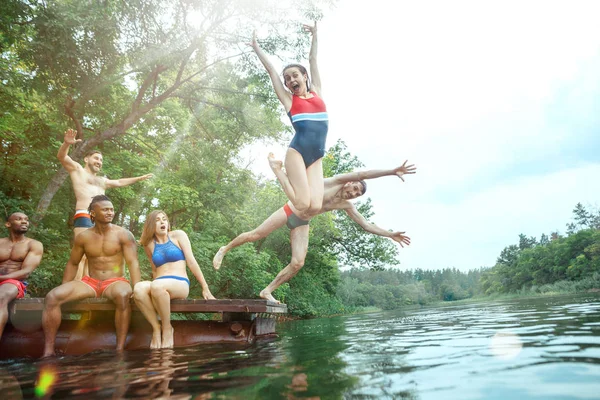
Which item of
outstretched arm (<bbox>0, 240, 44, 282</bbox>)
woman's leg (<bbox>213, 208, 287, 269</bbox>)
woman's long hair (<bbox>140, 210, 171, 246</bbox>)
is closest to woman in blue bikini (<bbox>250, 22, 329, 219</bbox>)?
woman's leg (<bbox>213, 208, 287, 269</bbox>)

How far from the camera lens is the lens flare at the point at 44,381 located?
7.51 ft

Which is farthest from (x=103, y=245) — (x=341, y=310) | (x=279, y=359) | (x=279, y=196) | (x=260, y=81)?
(x=341, y=310)

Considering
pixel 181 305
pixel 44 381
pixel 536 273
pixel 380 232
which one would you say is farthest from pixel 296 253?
pixel 536 273

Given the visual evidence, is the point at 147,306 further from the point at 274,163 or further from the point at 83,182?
the point at 83,182

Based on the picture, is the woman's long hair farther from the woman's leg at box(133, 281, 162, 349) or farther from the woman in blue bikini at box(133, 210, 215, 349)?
the woman's leg at box(133, 281, 162, 349)

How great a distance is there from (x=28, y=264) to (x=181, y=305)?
6.24 ft

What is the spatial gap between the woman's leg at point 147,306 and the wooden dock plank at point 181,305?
0.78 feet

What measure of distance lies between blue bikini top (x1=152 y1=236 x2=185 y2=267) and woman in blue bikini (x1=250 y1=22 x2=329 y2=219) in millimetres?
1430

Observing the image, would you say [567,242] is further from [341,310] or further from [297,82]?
[297,82]

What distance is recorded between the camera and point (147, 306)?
448 centimetres

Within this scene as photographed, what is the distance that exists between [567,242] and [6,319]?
8150 centimetres

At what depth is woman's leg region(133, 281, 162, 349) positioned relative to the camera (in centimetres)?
445

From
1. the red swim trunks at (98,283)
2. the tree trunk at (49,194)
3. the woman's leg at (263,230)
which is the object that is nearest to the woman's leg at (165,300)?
the red swim trunks at (98,283)

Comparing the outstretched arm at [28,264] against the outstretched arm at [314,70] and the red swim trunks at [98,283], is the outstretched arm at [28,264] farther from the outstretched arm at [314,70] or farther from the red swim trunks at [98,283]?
the outstretched arm at [314,70]
